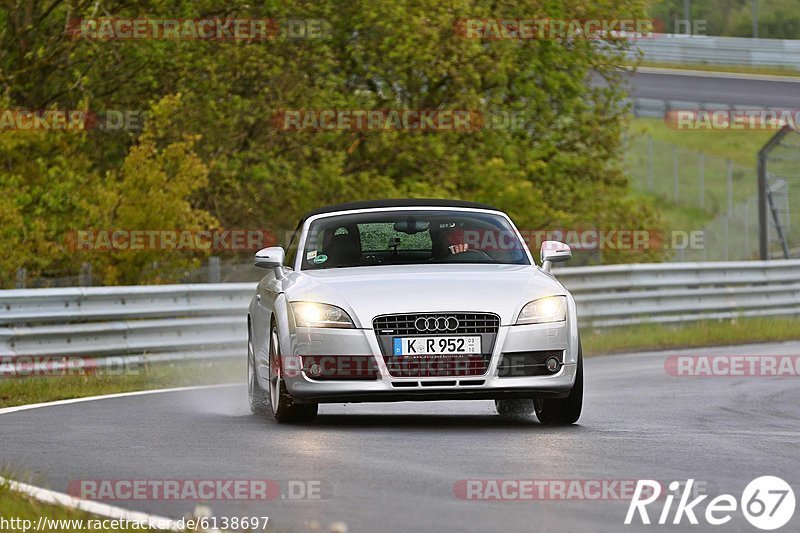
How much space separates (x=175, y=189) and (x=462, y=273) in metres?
11.6

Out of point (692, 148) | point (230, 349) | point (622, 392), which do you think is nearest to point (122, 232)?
point (230, 349)

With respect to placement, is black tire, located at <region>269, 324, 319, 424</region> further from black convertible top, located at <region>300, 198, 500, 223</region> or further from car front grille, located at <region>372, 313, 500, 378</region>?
black convertible top, located at <region>300, 198, 500, 223</region>

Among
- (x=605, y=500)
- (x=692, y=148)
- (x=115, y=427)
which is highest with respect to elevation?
(x=605, y=500)

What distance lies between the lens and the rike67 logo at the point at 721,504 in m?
7.34

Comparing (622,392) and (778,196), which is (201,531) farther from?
(778,196)

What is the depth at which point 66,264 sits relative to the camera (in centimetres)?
2303

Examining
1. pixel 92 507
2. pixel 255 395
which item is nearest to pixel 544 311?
pixel 255 395

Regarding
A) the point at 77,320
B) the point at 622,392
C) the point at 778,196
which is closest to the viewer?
the point at 622,392

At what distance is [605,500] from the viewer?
7867 millimetres

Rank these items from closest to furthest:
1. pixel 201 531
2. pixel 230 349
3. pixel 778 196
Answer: pixel 201 531 < pixel 230 349 < pixel 778 196

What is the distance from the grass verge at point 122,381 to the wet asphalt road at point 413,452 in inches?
45.5

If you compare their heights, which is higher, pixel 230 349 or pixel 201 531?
pixel 201 531

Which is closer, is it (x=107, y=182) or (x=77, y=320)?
(x=77, y=320)

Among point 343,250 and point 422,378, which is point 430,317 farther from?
point 343,250
